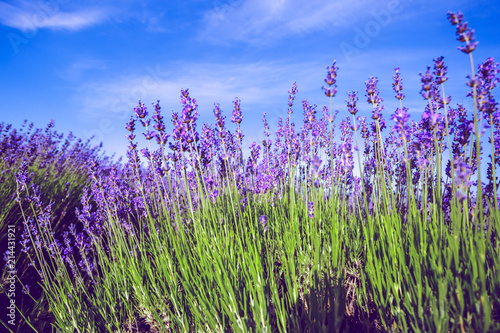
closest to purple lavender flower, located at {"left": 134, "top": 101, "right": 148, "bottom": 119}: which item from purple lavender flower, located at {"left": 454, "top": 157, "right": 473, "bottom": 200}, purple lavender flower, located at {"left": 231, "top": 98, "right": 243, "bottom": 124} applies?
purple lavender flower, located at {"left": 231, "top": 98, "right": 243, "bottom": 124}

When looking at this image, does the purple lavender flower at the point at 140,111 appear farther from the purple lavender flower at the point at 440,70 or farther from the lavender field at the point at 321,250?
the purple lavender flower at the point at 440,70

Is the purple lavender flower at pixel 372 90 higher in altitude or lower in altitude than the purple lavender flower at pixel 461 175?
higher

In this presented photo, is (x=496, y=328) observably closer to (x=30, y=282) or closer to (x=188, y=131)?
(x=188, y=131)

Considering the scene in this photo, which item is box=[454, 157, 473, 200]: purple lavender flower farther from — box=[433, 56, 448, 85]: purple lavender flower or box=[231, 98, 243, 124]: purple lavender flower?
box=[231, 98, 243, 124]: purple lavender flower

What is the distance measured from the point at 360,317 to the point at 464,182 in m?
1.13

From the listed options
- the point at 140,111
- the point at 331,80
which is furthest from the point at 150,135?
the point at 331,80

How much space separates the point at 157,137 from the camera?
2357mm

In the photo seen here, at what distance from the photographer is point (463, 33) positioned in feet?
4.86

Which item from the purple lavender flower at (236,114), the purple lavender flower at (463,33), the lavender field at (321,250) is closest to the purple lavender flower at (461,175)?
the lavender field at (321,250)

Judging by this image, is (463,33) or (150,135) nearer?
(463,33)

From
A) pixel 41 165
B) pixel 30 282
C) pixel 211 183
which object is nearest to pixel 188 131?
pixel 211 183

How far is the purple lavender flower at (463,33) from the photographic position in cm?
144

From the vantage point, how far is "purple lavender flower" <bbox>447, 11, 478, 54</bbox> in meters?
1.44

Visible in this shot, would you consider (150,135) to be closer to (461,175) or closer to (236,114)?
(236,114)
